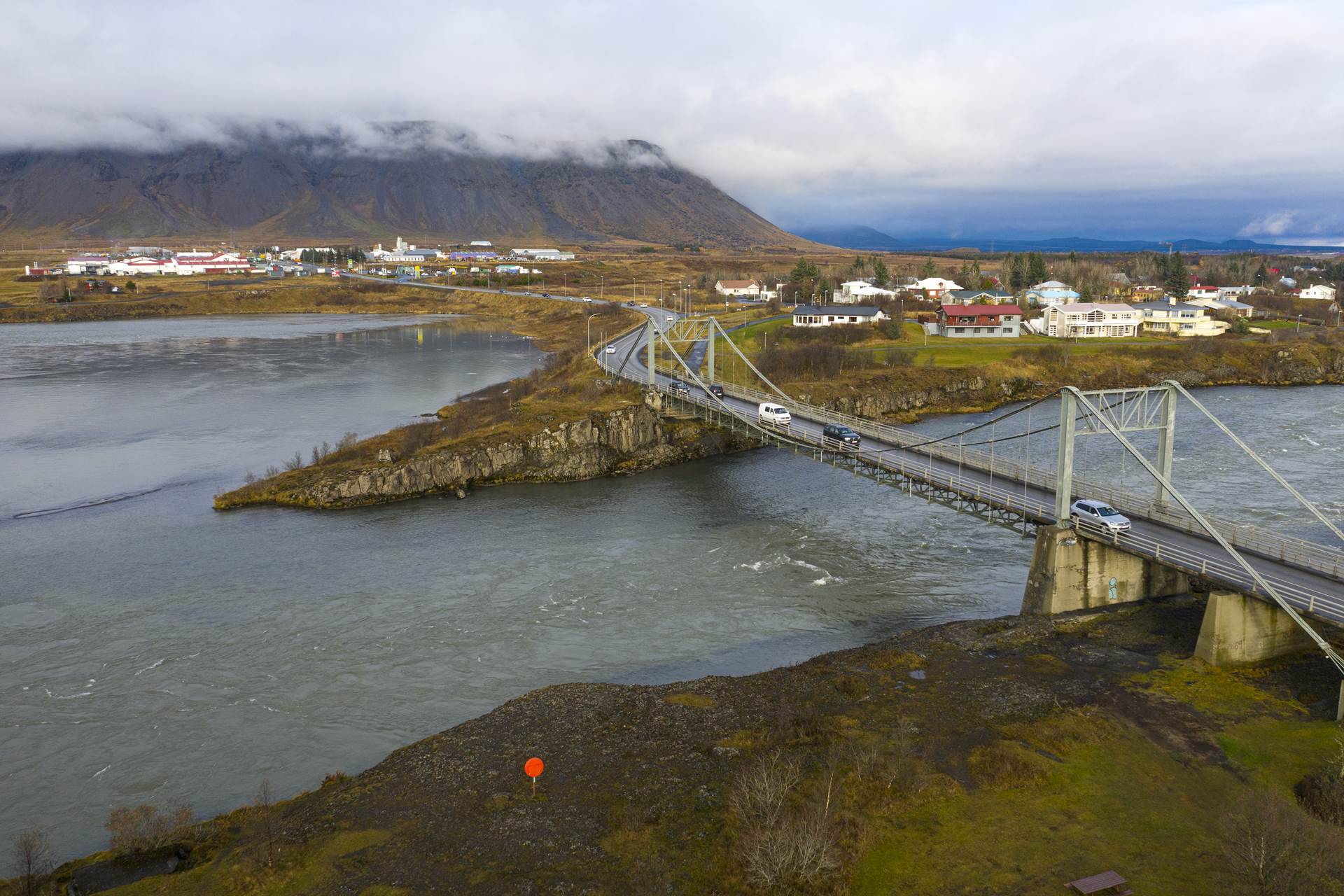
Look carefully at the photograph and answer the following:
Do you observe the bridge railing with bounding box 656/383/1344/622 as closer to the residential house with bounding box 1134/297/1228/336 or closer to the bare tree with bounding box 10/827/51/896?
the bare tree with bounding box 10/827/51/896

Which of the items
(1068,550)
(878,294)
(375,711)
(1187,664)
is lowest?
(375,711)

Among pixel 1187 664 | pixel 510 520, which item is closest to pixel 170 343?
pixel 510 520

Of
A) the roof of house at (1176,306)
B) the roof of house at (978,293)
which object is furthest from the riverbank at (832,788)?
the roof of house at (978,293)

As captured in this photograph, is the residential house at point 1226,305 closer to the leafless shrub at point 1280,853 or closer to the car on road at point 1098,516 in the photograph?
the car on road at point 1098,516

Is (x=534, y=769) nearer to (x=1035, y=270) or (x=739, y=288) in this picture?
(x=739, y=288)

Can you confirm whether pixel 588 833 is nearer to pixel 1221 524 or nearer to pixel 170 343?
pixel 1221 524

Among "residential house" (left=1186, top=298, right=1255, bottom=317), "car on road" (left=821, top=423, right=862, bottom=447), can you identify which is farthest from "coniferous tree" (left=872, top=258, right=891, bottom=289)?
"car on road" (left=821, top=423, right=862, bottom=447)
